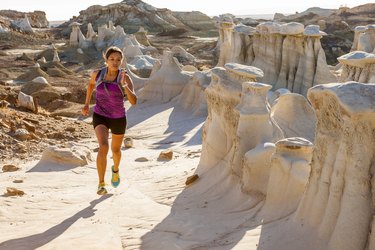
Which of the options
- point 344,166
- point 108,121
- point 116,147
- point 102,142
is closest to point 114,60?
point 108,121

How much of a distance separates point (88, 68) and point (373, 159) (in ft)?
82.1

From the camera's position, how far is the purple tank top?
4938mm

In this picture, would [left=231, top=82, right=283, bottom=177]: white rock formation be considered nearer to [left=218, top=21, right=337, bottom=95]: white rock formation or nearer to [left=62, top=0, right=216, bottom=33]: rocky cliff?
[left=218, top=21, right=337, bottom=95]: white rock formation

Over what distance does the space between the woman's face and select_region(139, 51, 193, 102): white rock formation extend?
35.4ft

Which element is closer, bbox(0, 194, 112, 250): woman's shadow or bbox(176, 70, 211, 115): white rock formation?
bbox(0, 194, 112, 250): woman's shadow

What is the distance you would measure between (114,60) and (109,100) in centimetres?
37

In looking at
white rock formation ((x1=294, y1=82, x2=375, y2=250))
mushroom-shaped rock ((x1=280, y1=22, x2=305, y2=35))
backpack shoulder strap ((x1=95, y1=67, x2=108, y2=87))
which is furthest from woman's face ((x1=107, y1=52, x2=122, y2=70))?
A: mushroom-shaped rock ((x1=280, y1=22, x2=305, y2=35))

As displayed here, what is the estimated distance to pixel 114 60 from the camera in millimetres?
4887

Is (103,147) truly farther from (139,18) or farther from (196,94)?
(139,18)

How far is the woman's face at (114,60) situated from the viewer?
487cm

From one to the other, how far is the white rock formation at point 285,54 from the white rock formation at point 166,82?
7.24ft

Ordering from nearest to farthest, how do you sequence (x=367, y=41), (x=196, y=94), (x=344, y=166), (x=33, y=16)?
(x=344, y=166) → (x=196, y=94) → (x=367, y=41) → (x=33, y=16)

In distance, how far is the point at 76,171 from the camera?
820 centimetres

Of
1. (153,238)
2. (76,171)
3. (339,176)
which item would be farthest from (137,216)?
(76,171)
